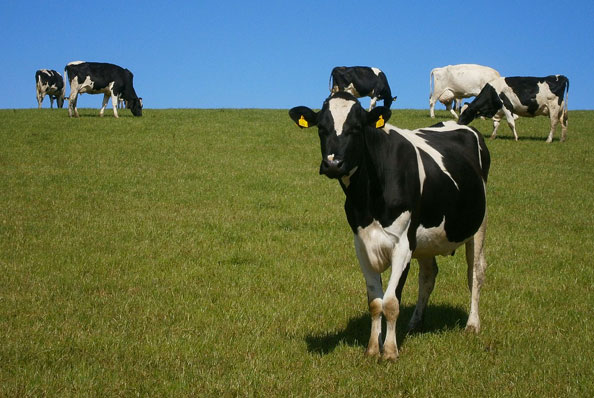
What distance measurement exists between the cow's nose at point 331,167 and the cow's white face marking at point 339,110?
32 cm

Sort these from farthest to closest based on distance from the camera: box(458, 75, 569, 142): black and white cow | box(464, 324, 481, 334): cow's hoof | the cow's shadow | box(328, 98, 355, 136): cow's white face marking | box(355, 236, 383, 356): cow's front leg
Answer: box(458, 75, 569, 142): black and white cow < box(464, 324, 481, 334): cow's hoof < the cow's shadow < box(355, 236, 383, 356): cow's front leg < box(328, 98, 355, 136): cow's white face marking

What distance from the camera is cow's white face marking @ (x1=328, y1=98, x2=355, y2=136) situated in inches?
232

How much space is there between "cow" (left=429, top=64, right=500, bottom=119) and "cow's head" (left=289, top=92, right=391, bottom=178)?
2400 cm

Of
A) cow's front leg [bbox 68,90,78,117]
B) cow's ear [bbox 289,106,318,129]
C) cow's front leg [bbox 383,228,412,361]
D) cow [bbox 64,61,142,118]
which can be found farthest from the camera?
cow [bbox 64,61,142,118]

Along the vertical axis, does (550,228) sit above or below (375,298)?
below

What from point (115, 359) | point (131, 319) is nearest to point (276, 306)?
point (131, 319)

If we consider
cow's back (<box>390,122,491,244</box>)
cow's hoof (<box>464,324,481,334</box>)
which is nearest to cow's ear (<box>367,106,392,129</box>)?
cow's back (<box>390,122,491,244</box>)

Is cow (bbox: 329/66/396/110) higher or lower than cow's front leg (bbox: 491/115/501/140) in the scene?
higher

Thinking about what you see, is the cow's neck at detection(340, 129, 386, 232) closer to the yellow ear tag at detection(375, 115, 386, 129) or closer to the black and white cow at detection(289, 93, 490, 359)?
the black and white cow at detection(289, 93, 490, 359)

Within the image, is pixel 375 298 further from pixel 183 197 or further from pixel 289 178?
pixel 289 178

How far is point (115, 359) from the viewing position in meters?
6.08

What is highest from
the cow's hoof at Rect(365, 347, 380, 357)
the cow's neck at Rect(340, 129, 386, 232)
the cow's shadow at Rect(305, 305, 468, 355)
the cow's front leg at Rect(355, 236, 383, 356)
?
the cow's neck at Rect(340, 129, 386, 232)

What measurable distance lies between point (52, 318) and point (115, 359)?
5.59 feet

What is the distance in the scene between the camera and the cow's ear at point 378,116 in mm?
6096
